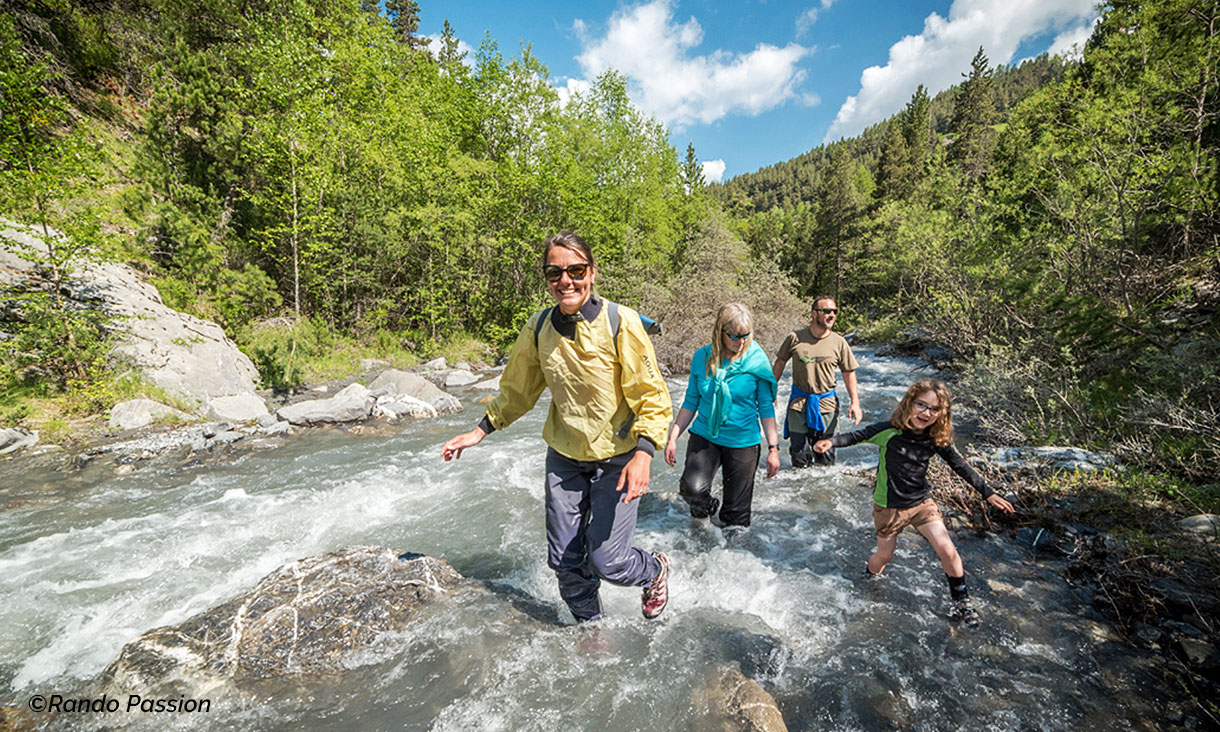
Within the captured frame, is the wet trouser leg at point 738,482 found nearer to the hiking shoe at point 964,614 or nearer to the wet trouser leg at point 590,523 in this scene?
the wet trouser leg at point 590,523

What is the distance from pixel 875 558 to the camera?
394 cm

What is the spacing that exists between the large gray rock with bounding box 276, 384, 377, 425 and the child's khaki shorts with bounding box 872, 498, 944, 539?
10.2 meters

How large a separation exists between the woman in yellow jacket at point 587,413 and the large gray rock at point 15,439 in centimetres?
982

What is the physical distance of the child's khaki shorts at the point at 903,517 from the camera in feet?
11.2

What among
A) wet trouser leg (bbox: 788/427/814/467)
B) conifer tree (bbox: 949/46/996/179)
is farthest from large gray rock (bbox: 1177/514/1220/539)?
conifer tree (bbox: 949/46/996/179)

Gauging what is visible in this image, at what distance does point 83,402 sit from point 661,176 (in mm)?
22830

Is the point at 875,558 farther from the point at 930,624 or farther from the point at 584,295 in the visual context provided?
the point at 584,295

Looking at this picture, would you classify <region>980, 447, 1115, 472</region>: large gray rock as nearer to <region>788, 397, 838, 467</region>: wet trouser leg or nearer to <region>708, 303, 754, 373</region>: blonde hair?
<region>788, 397, 838, 467</region>: wet trouser leg

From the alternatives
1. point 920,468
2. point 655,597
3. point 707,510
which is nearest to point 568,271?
point 655,597

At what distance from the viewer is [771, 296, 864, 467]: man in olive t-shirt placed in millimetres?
5434

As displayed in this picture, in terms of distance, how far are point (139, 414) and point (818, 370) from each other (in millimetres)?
12178

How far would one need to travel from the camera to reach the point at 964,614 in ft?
11.1

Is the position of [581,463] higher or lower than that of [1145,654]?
higher

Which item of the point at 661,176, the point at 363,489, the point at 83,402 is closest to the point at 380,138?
the point at 83,402
